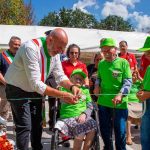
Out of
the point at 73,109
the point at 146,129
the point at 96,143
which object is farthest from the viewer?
the point at 73,109

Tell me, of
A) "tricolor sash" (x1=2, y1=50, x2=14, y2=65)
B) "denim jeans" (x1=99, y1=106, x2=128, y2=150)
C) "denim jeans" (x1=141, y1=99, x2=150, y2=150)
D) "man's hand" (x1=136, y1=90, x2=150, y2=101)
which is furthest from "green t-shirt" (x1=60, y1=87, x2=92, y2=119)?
"tricolor sash" (x1=2, y1=50, x2=14, y2=65)

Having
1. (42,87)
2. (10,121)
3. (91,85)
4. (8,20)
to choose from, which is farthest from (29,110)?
(8,20)

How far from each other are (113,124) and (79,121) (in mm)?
452

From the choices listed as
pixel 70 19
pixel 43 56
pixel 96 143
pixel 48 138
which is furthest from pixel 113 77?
pixel 70 19

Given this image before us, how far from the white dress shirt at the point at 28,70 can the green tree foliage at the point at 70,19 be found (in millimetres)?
68266

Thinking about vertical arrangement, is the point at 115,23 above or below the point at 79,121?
above

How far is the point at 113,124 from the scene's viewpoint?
16.2ft

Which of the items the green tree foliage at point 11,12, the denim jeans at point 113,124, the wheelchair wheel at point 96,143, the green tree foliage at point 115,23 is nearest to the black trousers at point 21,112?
the wheelchair wheel at point 96,143

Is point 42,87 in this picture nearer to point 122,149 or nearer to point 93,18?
point 122,149

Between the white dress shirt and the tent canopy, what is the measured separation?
862 cm

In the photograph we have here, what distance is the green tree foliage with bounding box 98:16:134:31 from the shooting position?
8588 centimetres

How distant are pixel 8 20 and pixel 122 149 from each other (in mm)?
34708

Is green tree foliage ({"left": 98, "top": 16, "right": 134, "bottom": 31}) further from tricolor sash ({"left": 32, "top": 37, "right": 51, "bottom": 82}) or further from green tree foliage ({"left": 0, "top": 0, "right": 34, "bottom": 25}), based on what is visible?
tricolor sash ({"left": 32, "top": 37, "right": 51, "bottom": 82})

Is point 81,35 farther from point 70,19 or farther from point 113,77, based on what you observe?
point 70,19
